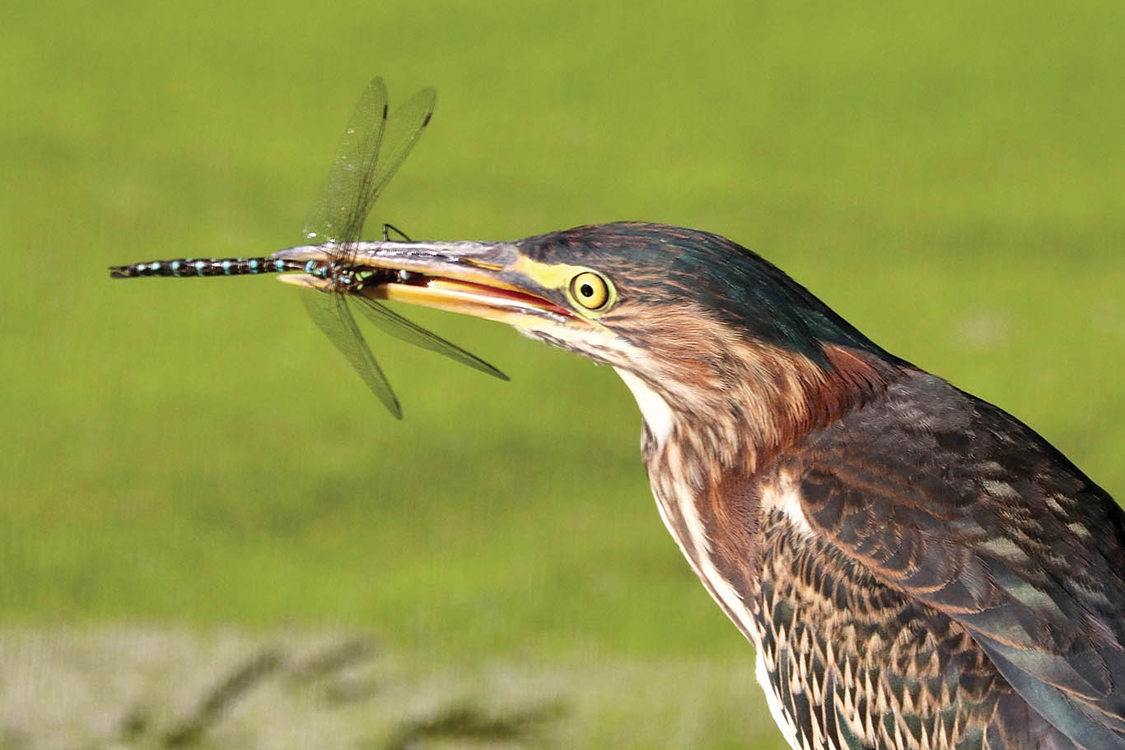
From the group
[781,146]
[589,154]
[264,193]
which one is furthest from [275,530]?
[781,146]

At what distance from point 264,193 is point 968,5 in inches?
115

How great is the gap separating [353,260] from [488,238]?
2683mm

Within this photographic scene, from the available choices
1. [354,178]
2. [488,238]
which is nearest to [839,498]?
[354,178]

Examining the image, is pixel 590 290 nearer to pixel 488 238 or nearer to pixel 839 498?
pixel 839 498

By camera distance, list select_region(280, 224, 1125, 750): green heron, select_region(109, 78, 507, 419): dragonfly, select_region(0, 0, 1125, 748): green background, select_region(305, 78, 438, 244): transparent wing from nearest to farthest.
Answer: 1. select_region(280, 224, 1125, 750): green heron
2. select_region(109, 78, 507, 419): dragonfly
3. select_region(305, 78, 438, 244): transparent wing
4. select_region(0, 0, 1125, 748): green background

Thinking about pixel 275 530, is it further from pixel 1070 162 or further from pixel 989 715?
pixel 1070 162

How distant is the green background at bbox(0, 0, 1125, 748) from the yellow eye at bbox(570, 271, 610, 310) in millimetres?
1648

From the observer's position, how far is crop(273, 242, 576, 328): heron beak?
2.21 metres

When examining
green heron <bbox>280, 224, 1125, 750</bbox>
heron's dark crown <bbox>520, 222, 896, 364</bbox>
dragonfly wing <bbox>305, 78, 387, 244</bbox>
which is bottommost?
green heron <bbox>280, 224, 1125, 750</bbox>

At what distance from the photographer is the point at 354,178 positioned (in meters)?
2.60

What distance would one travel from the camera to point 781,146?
569 centimetres

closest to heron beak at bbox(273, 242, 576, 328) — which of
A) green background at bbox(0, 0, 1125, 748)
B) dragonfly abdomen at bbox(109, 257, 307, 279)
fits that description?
dragonfly abdomen at bbox(109, 257, 307, 279)

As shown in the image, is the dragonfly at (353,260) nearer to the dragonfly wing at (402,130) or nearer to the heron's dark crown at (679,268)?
the dragonfly wing at (402,130)

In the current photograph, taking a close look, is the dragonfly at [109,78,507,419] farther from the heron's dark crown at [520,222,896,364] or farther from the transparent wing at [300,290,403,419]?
the heron's dark crown at [520,222,896,364]
